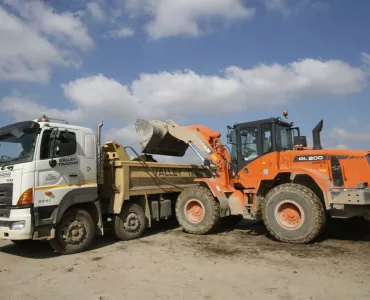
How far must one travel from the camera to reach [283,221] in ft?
26.9

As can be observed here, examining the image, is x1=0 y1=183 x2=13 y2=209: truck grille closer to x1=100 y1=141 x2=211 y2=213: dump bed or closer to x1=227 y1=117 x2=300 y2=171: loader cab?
x1=100 y1=141 x2=211 y2=213: dump bed

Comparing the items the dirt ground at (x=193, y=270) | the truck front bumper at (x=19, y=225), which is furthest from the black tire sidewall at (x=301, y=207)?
the truck front bumper at (x=19, y=225)

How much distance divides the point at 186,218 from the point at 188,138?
2.37m

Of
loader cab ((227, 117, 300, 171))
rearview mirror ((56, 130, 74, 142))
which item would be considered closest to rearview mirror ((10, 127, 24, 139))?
rearview mirror ((56, 130, 74, 142))

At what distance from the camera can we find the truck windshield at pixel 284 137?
31.0 ft

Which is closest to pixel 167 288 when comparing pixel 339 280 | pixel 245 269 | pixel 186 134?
pixel 245 269

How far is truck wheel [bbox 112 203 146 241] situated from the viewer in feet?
28.5

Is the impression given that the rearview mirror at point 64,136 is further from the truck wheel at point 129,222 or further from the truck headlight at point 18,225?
the truck wheel at point 129,222

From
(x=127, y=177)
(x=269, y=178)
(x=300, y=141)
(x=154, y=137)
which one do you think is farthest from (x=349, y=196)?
(x=154, y=137)

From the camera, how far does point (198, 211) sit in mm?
9812

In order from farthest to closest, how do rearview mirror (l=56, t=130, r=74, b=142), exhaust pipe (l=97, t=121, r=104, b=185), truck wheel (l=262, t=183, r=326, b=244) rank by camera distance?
exhaust pipe (l=97, t=121, r=104, b=185) → truck wheel (l=262, t=183, r=326, b=244) → rearview mirror (l=56, t=130, r=74, b=142)

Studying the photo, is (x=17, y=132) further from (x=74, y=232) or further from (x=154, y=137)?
(x=154, y=137)

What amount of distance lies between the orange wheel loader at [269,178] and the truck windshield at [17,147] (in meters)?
3.69

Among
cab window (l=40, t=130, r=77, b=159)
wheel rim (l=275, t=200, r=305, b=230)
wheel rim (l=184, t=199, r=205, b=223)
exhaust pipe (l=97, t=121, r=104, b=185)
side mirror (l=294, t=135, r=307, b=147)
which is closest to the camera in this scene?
cab window (l=40, t=130, r=77, b=159)
